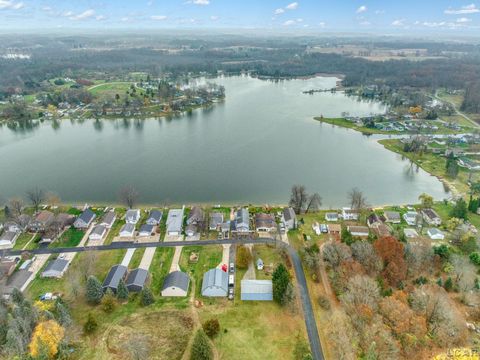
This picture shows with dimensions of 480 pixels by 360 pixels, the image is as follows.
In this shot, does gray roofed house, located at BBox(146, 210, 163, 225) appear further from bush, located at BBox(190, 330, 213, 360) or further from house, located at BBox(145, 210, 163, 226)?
bush, located at BBox(190, 330, 213, 360)

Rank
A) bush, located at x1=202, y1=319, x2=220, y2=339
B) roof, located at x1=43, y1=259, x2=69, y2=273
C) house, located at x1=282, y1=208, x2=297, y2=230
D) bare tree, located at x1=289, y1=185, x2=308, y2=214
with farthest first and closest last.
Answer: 1. bare tree, located at x1=289, y1=185, x2=308, y2=214
2. house, located at x1=282, y1=208, x2=297, y2=230
3. roof, located at x1=43, y1=259, x2=69, y2=273
4. bush, located at x1=202, y1=319, x2=220, y2=339

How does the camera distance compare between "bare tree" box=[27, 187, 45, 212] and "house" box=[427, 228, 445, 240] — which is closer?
"house" box=[427, 228, 445, 240]

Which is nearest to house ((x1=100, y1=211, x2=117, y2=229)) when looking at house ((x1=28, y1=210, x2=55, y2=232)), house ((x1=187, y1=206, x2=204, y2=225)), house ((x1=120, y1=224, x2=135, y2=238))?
house ((x1=120, y1=224, x2=135, y2=238))

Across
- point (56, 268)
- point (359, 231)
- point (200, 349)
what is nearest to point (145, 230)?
point (56, 268)

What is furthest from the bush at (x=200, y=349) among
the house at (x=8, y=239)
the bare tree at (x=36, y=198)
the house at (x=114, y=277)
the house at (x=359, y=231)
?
the bare tree at (x=36, y=198)

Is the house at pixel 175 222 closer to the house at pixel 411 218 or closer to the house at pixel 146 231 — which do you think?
the house at pixel 146 231

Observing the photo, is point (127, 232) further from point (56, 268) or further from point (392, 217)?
point (392, 217)

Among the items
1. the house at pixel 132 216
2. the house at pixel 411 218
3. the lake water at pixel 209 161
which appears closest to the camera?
the house at pixel 132 216
